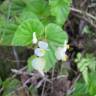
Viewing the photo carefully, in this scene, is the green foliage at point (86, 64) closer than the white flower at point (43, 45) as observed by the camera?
No

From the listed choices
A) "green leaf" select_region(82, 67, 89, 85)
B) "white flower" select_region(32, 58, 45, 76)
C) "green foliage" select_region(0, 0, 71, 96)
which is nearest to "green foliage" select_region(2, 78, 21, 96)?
"green foliage" select_region(0, 0, 71, 96)

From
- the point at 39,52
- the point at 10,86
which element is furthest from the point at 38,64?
the point at 10,86

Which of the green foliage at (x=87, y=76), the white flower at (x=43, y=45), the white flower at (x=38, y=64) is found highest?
the white flower at (x=43, y=45)

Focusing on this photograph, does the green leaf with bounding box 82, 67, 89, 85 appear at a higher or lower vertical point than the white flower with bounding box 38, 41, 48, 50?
lower

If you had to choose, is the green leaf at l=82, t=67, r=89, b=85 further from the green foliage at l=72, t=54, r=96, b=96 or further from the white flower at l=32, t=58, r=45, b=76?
the white flower at l=32, t=58, r=45, b=76

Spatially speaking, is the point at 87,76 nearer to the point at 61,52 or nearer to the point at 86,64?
the point at 86,64

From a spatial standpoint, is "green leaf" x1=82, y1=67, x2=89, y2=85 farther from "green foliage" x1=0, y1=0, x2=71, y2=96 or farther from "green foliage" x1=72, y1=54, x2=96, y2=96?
"green foliage" x1=0, y1=0, x2=71, y2=96

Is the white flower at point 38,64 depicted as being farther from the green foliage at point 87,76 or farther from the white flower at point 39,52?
the green foliage at point 87,76

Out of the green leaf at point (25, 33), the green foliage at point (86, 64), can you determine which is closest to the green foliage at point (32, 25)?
the green leaf at point (25, 33)

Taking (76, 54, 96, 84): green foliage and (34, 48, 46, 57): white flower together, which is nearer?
(34, 48, 46, 57): white flower

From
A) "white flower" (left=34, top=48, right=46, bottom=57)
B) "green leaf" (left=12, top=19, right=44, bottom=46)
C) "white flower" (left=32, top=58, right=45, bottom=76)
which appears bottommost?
"white flower" (left=32, top=58, right=45, bottom=76)

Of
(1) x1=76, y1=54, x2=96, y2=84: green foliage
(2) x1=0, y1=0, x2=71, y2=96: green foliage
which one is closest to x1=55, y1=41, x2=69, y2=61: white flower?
(2) x1=0, y1=0, x2=71, y2=96: green foliage
